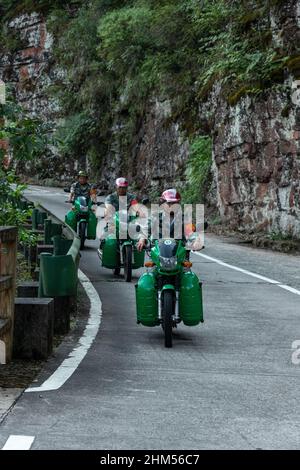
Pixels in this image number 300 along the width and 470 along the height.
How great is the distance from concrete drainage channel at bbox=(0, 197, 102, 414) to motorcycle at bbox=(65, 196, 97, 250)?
6.91 meters

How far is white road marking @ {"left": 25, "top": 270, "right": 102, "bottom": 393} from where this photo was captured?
287 inches

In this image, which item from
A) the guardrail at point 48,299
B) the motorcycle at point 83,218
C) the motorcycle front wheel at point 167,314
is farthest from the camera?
the motorcycle at point 83,218

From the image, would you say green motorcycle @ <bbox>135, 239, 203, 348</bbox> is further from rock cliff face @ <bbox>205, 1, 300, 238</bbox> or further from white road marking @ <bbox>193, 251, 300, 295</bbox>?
rock cliff face @ <bbox>205, 1, 300, 238</bbox>

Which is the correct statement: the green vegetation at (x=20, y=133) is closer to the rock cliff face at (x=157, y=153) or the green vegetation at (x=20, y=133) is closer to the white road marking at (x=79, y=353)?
the white road marking at (x=79, y=353)

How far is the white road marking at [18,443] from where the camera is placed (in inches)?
207

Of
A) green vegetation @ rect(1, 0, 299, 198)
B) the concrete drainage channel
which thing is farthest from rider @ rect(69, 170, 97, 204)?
the concrete drainage channel

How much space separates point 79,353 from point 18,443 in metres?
3.58

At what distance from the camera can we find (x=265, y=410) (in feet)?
21.5

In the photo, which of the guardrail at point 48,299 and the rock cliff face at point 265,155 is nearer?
the guardrail at point 48,299

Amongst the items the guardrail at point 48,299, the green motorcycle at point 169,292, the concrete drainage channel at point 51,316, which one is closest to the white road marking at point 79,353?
the concrete drainage channel at point 51,316

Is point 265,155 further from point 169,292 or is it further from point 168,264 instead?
point 169,292

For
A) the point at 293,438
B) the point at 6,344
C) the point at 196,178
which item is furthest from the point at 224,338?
the point at 196,178

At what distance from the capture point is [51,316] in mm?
8562

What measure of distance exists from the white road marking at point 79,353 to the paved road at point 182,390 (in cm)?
10
